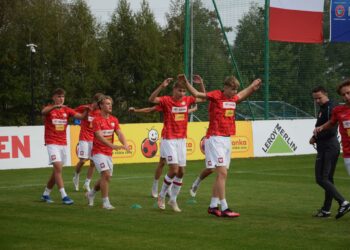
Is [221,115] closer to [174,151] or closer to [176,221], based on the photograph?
[174,151]

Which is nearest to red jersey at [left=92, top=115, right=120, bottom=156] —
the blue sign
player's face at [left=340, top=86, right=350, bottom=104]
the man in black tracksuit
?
the man in black tracksuit

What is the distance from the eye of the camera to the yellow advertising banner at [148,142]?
2589 cm

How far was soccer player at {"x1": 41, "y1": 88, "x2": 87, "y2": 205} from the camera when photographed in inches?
589

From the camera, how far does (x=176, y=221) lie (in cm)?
1205

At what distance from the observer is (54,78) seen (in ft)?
166

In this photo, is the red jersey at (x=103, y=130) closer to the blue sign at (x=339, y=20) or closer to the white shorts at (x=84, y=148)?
the white shorts at (x=84, y=148)

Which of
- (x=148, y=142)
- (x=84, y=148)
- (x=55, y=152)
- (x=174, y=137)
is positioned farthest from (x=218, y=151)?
(x=148, y=142)

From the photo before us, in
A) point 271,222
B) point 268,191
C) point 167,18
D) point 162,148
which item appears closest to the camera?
point 271,222

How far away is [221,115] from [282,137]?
56.2ft

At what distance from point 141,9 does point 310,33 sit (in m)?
24.6

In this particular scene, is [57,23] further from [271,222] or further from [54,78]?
[271,222]

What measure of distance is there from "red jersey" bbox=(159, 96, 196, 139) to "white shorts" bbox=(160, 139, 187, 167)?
0.49 ft

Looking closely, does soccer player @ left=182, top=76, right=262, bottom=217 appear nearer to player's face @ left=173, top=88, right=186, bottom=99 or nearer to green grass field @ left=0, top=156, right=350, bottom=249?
green grass field @ left=0, top=156, right=350, bottom=249

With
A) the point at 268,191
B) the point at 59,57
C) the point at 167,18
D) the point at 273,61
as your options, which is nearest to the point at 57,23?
the point at 59,57
